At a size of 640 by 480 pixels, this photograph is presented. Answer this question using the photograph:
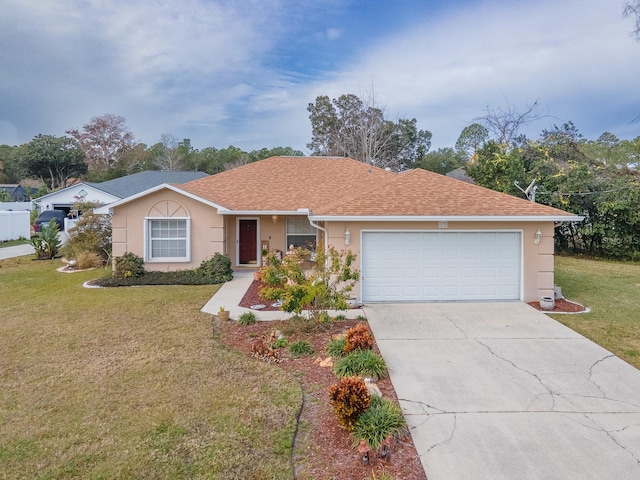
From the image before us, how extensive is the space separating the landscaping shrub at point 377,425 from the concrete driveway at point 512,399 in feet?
0.77

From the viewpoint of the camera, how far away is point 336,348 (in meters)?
6.62

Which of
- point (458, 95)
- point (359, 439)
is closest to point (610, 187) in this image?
point (458, 95)

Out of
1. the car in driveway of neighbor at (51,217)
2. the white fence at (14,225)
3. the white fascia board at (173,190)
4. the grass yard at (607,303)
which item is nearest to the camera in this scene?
the grass yard at (607,303)

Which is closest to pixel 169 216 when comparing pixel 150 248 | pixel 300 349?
pixel 150 248

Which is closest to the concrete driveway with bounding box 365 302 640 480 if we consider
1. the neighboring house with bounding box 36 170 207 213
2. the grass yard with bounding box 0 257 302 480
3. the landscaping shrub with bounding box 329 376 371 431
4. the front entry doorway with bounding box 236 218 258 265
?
the landscaping shrub with bounding box 329 376 371 431

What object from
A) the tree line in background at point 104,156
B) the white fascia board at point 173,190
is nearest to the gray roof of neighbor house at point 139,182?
the tree line in background at point 104,156

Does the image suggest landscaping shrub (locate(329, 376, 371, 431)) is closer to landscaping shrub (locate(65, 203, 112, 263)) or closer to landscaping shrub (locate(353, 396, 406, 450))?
landscaping shrub (locate(353, 396, 406, 450))

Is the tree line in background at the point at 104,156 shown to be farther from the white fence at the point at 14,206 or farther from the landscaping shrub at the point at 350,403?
the landscaping shrub at the point at 350,403

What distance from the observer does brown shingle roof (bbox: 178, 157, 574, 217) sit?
33.9 ft

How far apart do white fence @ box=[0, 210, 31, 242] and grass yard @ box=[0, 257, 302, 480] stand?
21335 mm

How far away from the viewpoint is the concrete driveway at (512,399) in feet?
12.5

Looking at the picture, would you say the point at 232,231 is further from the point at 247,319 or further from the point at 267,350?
the point at 267,350

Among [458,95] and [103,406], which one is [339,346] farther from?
[458,95]

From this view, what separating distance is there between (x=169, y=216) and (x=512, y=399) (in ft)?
39.1
